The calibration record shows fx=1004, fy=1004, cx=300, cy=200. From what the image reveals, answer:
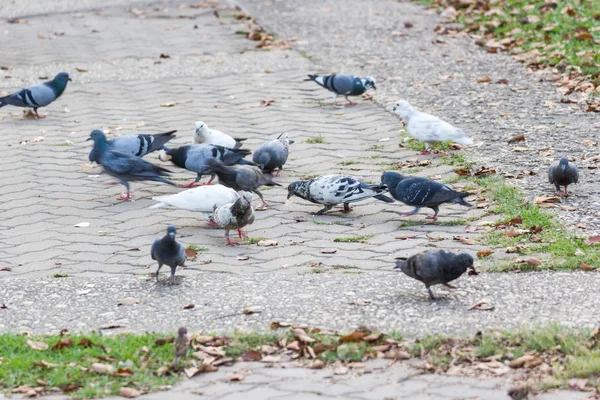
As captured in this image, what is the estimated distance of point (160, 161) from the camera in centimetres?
891

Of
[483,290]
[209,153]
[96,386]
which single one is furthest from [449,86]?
[96,386]

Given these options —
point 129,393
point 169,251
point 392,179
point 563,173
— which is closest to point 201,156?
point 392,179

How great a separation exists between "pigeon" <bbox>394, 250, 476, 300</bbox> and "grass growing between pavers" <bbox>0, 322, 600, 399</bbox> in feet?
1.68

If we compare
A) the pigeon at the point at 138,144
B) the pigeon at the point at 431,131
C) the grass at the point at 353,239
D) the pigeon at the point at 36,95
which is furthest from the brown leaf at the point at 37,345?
the pigeon at the point at 36,95

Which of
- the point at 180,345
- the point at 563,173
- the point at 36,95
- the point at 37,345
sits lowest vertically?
the point at 36,95

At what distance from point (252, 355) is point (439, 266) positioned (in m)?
1.16

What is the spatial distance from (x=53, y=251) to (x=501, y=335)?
130 inches

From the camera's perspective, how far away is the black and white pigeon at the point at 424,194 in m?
6.86

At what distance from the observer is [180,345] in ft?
15.4

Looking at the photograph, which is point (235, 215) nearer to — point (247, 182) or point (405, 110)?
point (247, 182)

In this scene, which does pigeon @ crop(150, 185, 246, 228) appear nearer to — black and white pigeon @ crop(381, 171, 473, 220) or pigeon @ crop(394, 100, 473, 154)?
black and white pigeon @ crop(381, 171, 473, 220)

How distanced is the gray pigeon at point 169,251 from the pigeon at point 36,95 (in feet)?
16.3

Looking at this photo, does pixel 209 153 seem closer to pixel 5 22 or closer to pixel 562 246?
pixel 562 246

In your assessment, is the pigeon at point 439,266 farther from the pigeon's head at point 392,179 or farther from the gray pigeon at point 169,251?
the pigeon's head at point 392,179
